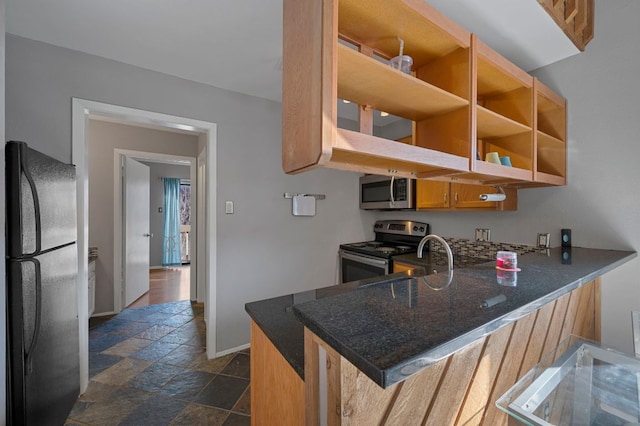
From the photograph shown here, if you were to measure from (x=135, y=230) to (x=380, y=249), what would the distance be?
3581 mm

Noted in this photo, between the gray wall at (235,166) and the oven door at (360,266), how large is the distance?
135 mm

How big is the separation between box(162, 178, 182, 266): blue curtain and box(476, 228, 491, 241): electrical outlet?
253 inches

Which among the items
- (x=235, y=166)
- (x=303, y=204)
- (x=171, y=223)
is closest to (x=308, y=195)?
(x=303, y=204)

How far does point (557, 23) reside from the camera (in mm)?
1530

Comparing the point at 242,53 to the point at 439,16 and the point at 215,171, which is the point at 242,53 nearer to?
the point at 215,171

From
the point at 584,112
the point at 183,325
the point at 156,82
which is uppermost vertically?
the point at 156,82

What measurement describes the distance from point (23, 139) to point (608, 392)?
10.8ft

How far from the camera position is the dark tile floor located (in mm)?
1707

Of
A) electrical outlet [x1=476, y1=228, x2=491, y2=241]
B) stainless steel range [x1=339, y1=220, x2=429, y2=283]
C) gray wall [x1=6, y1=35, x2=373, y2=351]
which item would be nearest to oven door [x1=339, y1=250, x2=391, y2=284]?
stainless steel range [x1=339, y1=220, x2=429, y2=283]

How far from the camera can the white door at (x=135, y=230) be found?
358 centimetres

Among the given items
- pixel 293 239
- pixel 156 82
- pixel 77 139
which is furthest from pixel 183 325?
pixel 156 82

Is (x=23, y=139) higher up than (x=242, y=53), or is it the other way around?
(x=242, y=53)

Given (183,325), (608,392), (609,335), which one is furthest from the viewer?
(183,325)

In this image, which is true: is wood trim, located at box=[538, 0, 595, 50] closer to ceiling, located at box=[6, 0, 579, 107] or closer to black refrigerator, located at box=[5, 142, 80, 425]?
ceiling, located at box=[6, 0, 579, 107]
